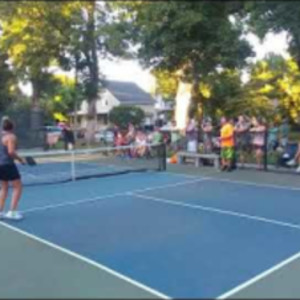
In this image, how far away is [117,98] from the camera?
3.48m

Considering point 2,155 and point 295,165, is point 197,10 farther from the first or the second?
point 295,165

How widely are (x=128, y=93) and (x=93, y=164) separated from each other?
7.76 m

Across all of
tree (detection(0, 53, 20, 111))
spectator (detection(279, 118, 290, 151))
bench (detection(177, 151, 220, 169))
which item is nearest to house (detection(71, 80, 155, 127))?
tree (detection(0, 53, 20, 111))

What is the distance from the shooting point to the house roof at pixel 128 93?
3.48 m

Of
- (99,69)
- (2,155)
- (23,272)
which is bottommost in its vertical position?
(23,272)

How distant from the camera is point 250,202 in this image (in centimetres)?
688

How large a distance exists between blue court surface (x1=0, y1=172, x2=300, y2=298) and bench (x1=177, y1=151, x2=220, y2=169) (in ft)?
6.53

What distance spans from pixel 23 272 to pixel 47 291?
74cm

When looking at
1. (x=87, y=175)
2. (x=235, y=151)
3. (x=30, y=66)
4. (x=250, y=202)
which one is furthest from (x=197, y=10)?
(x=235, y=151)

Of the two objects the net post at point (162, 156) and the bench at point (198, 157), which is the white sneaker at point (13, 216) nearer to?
the net post at point (162, 156)

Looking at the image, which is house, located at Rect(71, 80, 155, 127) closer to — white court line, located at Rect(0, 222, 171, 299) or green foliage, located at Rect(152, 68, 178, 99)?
green foliage, located at Rect(152, 68, 178, 99)

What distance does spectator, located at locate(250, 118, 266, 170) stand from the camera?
32.7 ft

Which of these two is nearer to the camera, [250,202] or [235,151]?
[250,202]

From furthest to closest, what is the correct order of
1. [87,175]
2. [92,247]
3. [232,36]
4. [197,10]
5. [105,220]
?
[87,175] → [105,220] → [92,247] → [232,36] → [197,10]
